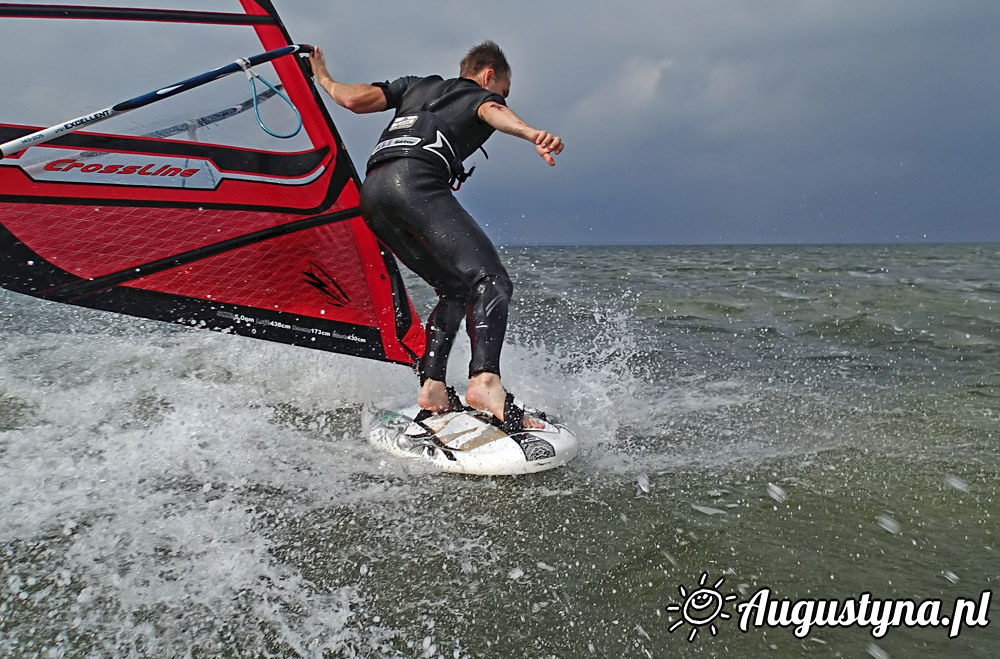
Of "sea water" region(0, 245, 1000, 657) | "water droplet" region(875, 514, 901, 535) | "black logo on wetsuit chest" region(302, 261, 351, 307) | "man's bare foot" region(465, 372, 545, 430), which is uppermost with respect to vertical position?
"black logo on wetsuit chest" region(302, 261, 351, 307)

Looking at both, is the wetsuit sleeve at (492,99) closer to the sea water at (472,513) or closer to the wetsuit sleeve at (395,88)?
the wetsuit sleeve at (395,88)

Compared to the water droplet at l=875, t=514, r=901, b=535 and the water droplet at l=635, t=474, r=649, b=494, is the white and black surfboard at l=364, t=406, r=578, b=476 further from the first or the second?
the water droplet at l=875, t=514, r=901, b=535

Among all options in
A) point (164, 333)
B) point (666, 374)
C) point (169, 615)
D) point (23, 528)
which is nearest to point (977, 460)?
point (666, 374)

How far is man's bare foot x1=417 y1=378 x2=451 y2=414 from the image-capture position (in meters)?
3.28

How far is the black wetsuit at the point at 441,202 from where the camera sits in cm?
301

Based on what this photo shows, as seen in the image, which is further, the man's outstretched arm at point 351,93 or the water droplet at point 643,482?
the man's outstretched arm at point 351,93

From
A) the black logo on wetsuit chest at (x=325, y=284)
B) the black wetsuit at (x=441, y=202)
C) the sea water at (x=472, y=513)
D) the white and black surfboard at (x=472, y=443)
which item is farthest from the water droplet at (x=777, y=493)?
the black logo on wetsuit chest at (x=325, y=284)

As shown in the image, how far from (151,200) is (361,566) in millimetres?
2407

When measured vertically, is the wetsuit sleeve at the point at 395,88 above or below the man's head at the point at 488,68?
below

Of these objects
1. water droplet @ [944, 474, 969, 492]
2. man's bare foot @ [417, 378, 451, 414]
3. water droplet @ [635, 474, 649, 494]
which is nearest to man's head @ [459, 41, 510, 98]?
man's bare foot @ [417, 378, 451, 414]

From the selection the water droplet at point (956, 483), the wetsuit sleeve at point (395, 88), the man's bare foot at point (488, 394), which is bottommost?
the water droplet at point (956, 483)

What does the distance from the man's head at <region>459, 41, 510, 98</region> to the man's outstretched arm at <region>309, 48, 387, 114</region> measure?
0.46 metres

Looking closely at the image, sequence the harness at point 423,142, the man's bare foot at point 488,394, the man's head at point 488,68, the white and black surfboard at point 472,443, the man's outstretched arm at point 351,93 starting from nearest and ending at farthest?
the white and black surfboard at point 472,443 < the man's bare foot at point 488,394 < the harness at point 423,142 < the man's head at point 488,68 < the man's outstretched arm at point 351,93

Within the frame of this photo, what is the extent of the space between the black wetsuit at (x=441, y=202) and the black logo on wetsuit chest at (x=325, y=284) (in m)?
0.64
